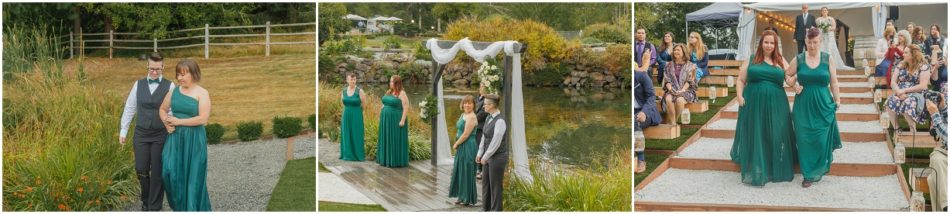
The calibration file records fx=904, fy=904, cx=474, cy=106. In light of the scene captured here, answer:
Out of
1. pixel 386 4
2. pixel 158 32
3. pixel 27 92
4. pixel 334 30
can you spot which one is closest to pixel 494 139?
pixel 158 32

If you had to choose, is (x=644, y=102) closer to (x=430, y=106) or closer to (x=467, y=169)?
(x=467, y=169)

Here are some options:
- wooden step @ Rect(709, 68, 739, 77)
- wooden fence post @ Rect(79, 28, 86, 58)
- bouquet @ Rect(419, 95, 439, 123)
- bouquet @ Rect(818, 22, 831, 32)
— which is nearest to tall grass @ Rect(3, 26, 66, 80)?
wooden fence post @ Rect(79, 28, 86, 58)

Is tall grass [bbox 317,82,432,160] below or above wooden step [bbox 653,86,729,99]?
below

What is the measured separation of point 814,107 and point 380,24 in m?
7.33

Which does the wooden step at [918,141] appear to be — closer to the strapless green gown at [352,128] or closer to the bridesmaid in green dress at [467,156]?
the bridesmaid in green dress at [467,156]

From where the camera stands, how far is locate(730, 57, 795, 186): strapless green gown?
6.70 m

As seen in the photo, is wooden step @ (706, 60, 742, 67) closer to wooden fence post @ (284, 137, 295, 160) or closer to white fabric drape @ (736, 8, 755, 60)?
white fabric drape @ (736, 8, 755, 60)

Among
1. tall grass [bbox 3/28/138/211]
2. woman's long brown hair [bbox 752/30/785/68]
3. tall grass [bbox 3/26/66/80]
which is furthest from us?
tall grass [bbox 3/26/66/80]

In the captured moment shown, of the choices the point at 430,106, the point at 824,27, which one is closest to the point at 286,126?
the point at 430,106

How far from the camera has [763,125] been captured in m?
6.75

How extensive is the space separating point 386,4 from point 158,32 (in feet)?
18.1

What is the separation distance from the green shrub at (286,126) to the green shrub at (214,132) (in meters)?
0.51

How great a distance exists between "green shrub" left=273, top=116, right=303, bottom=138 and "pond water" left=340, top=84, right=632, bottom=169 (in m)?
2.32

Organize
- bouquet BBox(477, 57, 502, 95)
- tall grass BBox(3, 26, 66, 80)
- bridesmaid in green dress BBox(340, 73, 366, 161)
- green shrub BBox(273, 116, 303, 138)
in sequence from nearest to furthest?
tall grass BBox(3, 26, 66, 80) < bouquet BBox(477, 57, 502, 95) < green shrub BBox(273, 116, 303, 138) < bridesmaid in green dress BBox(340, 73, 366, 161)
